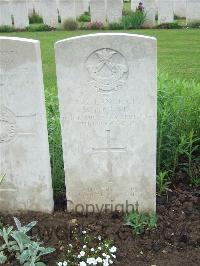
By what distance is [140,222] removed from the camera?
3.39 m

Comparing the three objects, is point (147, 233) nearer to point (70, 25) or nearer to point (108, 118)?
point (108, 118)

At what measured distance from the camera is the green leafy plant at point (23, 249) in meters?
2.89

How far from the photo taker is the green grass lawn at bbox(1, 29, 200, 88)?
793 cm

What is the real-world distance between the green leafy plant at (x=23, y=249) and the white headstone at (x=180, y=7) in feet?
43.7

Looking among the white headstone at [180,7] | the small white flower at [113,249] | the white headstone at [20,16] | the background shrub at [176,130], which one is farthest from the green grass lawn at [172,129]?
the white headstone at [180,7]

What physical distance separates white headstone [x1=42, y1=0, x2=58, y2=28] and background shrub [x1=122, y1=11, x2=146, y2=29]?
94.6 inches

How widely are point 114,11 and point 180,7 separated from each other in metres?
2.81

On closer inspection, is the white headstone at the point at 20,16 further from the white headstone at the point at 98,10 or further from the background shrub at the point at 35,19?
the white headstone at the point at 98,10

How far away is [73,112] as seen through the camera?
328cm

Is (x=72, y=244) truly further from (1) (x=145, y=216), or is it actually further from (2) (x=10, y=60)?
(2) (x=10, y=60)

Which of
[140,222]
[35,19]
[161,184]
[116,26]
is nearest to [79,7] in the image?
[35,19]

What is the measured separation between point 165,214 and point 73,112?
1.05 m

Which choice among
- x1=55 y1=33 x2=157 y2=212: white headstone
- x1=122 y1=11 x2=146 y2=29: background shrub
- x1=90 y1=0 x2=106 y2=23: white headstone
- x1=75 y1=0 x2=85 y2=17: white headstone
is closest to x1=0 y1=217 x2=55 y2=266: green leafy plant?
x1=55 y1=33 x2=157 y2=212: white headstone

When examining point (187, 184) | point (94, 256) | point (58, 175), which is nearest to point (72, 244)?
point (94, 256)
